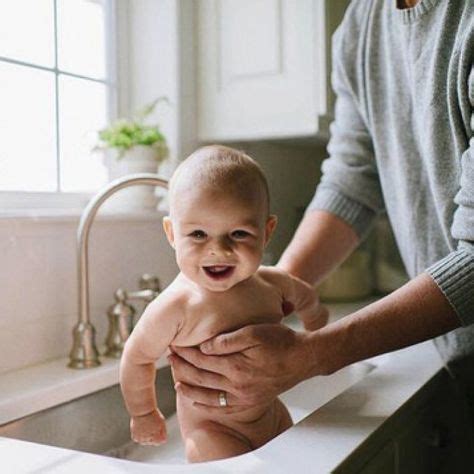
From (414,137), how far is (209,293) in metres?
0.55

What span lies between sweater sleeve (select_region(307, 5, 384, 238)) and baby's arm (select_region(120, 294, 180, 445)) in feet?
1.96

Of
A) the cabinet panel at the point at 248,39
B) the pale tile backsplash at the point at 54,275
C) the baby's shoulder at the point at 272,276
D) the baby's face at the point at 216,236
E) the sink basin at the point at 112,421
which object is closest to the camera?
the baby's face at the point at 216,236

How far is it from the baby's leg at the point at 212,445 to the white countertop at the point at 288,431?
0.10 metres

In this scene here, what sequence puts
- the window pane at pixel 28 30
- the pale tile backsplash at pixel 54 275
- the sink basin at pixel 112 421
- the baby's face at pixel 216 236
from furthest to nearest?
1. the window pane at pixel 28 30
2. the pale tile backsplash at pixel 54 275
3. the sink basin at pixel 112 421
4. the baby's face at pixel 216 236

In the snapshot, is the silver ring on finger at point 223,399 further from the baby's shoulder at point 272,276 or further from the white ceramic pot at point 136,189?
the white ceramic pot at point 136,189

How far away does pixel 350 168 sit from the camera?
4.90 feet

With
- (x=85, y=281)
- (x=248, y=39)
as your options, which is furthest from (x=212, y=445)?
(x=248, y=39)

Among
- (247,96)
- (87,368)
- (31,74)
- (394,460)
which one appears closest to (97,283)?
(87,368)

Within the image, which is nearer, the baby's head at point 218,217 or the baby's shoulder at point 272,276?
the baby's head at point 218,217

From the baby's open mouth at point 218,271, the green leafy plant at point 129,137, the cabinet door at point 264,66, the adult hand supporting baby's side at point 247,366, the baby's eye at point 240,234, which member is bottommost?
the adult hand supporting baby's side at point 247,366

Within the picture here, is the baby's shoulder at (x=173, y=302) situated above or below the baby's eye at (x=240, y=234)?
below

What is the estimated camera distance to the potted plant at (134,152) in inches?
67.9

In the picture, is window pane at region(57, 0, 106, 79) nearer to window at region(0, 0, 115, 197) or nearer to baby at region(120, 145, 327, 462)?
window at region(0, 0, 115, 197)

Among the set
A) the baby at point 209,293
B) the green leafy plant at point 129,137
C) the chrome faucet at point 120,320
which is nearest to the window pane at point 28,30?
the green leafy plant at point 129,137
